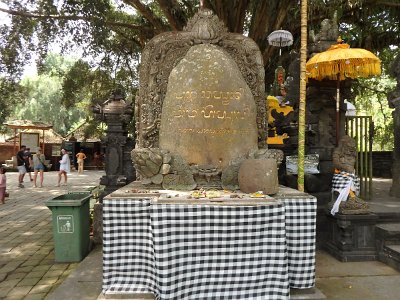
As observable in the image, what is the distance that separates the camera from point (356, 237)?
210 inches

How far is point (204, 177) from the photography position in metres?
4.73

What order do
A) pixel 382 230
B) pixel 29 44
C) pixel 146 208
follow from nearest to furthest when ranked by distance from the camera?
pixel 146 208 < pixel 382 230 < pixel 29 44

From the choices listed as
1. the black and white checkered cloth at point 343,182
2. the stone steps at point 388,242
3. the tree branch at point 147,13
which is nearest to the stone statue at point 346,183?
the black and white checkered cloth at point 343,182

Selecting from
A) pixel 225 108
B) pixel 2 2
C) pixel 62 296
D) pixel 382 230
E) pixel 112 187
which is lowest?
pixel 62 296

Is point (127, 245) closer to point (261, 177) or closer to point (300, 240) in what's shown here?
point (261, 177)

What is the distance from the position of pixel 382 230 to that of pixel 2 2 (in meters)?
10.5

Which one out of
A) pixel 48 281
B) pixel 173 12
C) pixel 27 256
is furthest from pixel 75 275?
pixel 173 12

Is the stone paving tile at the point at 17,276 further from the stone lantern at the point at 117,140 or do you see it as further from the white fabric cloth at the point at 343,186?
the white fabric cloth at the point at 343,186

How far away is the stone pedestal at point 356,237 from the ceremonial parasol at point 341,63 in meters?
1.81

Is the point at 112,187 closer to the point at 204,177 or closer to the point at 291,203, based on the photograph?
the point at 204,177

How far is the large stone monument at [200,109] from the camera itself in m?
4.55

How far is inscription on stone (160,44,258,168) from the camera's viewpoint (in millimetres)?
4832

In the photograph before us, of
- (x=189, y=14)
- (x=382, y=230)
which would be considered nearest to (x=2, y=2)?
(x=189, y=14)

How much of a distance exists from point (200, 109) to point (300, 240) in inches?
80.9
